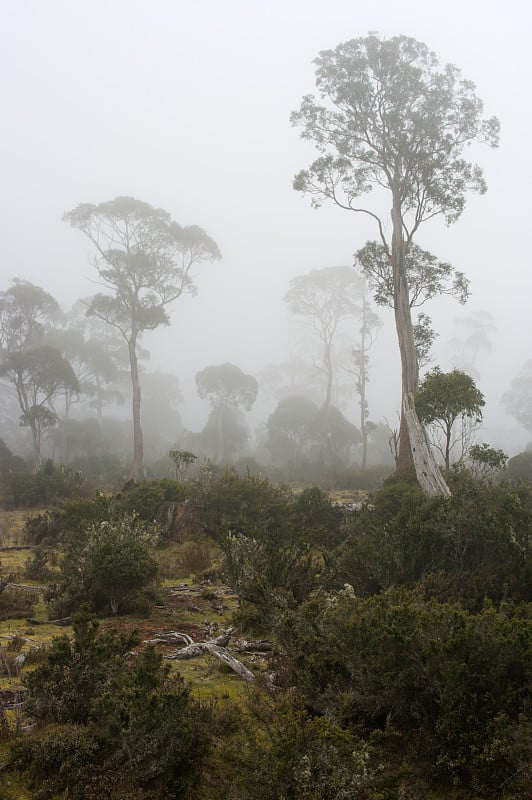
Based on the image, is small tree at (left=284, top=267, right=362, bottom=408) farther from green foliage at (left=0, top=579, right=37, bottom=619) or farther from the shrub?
green foliage at (left=0, top=579, right=37, bottom=619)

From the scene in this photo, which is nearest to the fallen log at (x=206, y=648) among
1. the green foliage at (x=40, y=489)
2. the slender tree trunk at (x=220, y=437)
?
the green foliage at (x=40, y=489)

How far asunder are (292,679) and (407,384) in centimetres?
1058

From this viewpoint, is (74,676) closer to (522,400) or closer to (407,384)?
(407,384)

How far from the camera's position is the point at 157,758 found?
9.38 ft

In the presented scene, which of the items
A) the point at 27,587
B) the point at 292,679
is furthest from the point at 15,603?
the point at 292,679

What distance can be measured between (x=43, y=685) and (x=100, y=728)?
0.63m

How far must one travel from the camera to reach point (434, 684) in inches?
122

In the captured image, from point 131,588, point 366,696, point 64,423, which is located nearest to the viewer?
point 366,696

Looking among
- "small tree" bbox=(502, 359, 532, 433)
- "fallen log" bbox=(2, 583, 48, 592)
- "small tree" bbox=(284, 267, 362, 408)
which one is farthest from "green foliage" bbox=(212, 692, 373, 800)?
"small tree" bbox=(502, 359, 532, 433)

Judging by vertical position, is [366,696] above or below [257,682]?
above

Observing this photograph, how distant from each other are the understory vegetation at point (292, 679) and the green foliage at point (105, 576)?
0.07ft

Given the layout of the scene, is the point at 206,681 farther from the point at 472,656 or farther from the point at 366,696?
the point at 472,656

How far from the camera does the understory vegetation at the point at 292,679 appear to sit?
105 inches

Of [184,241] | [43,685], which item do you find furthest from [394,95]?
[43,685]
